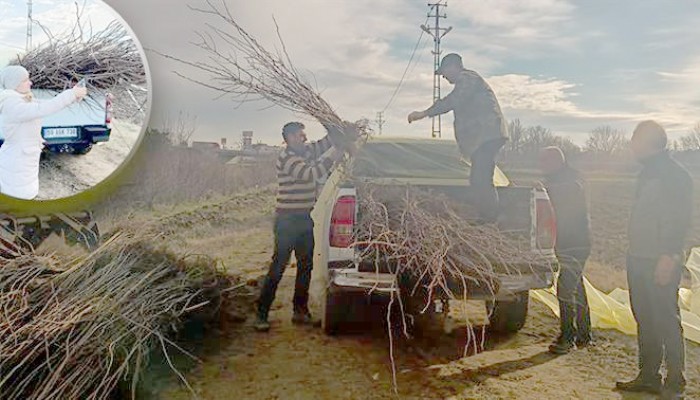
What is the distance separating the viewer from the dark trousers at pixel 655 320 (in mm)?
3453

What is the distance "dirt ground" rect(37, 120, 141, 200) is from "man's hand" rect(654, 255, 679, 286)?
351cm

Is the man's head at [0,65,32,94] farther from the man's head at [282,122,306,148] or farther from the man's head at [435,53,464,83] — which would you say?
the man's head at [435,53,464,83]

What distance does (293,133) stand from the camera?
4.50 m

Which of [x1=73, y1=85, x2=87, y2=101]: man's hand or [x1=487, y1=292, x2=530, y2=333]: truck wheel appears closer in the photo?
[x1=73, y1=85, x2=87, y2=101]: man's hand

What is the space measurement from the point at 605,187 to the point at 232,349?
4.95 metres

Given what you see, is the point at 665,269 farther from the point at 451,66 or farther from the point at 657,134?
the point at 451,66

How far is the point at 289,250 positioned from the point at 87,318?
170 centimetres

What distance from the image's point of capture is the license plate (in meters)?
3.49

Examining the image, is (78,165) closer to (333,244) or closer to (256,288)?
(333,244)

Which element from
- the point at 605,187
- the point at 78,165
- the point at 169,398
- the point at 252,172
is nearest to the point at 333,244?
the point at 169,398

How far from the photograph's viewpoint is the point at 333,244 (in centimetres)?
388

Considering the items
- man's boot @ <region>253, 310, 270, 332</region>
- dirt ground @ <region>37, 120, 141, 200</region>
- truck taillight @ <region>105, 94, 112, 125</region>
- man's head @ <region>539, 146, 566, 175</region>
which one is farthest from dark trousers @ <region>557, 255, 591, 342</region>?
truck taillight @ <region>105, 94, 112, 125</region>

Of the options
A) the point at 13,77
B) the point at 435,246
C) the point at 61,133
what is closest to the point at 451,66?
the point at 435,246

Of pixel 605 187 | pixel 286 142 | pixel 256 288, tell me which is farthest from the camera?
pixel 605 187
